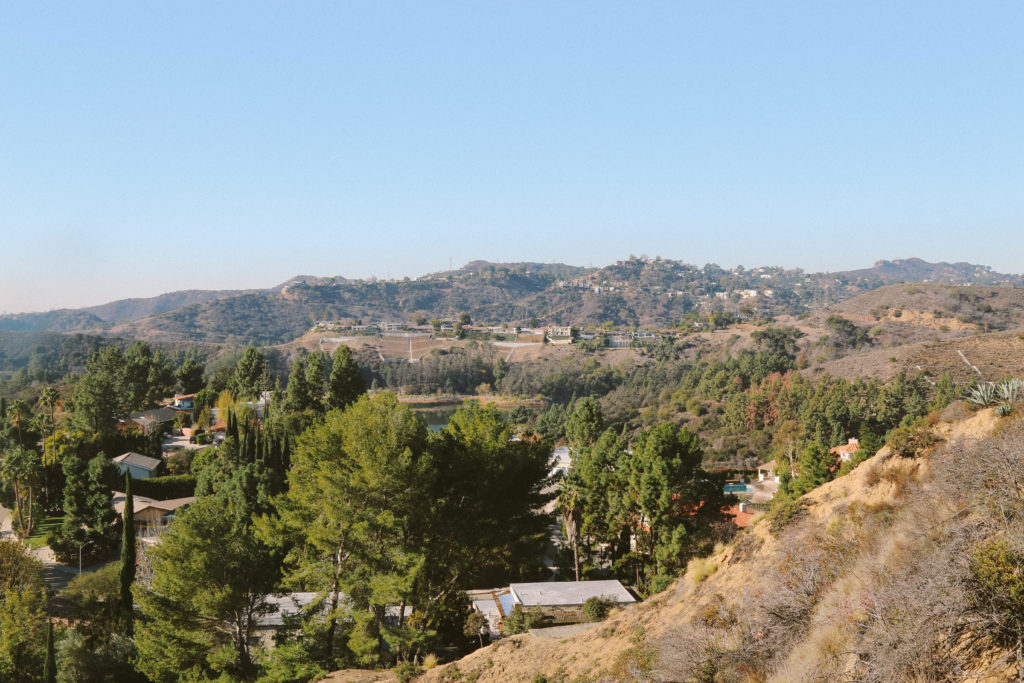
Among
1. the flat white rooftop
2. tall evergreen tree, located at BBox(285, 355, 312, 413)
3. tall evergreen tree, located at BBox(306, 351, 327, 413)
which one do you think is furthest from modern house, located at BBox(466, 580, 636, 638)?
tall evergreen tree, located at BBox(285, 355, 312, 413)

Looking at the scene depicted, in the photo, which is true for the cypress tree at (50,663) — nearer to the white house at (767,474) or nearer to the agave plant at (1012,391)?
the agave plant at (1012,391)

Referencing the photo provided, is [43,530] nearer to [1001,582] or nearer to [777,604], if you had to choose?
[777,604]

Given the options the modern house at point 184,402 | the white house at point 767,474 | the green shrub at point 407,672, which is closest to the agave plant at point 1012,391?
the green shrub at point 407,672

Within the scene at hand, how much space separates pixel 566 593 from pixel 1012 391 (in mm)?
10229

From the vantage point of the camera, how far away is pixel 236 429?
32.5 meters

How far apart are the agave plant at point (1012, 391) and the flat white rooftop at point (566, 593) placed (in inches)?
349

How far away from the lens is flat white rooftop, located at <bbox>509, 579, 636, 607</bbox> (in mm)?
15531

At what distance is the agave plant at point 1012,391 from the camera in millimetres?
11391

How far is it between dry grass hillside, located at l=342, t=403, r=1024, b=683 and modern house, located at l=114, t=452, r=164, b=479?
85.3 feet

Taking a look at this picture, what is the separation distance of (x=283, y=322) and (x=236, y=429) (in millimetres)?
174512

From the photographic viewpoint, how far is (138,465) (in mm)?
33750

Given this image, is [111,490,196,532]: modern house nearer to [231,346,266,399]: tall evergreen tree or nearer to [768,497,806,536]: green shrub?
[231,346,266,399]: tall evergreen tree

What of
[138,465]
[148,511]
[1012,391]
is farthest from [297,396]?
[1012,391]

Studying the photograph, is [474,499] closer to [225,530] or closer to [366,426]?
[366,426]
